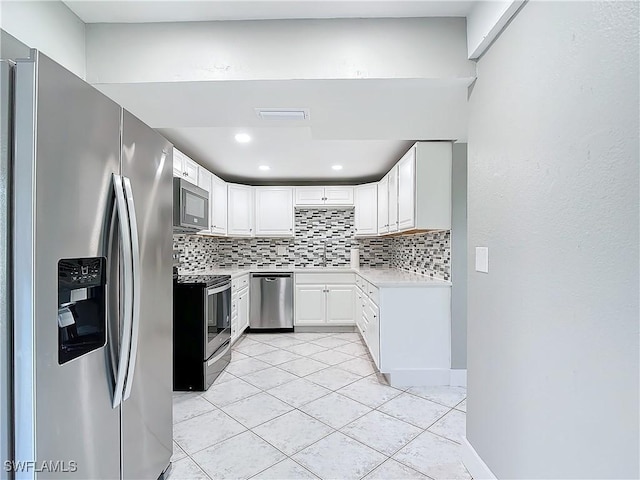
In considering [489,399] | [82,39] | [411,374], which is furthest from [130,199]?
[411,374]

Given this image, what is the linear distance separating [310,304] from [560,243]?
390cm

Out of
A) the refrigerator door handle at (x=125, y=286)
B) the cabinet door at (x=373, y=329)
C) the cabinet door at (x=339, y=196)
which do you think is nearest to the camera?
the refrigerator door handle at (x=125, y=286)

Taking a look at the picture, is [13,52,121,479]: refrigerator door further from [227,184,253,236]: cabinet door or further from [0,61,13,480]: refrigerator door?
[227,184,253,236]: cabinet door

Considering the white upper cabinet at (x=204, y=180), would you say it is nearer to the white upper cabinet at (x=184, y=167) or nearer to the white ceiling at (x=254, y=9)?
the white upper cabinet at (x=184, y=167)

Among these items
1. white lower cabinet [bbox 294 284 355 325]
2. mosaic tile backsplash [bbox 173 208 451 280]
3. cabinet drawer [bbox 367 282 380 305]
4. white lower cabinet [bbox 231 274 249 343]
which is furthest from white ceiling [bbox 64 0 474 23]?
mosaic tile backsplash [bbox 173 208 451 280]

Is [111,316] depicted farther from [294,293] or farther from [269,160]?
[294,293]

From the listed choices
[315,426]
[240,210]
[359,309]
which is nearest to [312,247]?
[240,210]

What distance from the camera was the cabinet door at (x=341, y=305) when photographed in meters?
4.70

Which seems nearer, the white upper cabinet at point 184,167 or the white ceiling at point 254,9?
the white ceiling at point 254,9

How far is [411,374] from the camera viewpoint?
2930 millimetres

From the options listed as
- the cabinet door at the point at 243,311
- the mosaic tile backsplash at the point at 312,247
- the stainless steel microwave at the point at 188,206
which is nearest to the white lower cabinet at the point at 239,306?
the cabinet door at the point at 243,311

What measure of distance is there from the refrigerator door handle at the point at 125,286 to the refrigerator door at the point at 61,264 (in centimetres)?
3

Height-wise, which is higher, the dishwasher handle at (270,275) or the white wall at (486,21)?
the white wall at (486,21)

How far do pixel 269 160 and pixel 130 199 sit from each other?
2.79 m
